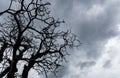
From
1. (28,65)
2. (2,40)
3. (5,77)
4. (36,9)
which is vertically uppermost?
(36,9)

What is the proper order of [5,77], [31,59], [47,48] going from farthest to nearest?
[47,48], [31,59], [5,77]

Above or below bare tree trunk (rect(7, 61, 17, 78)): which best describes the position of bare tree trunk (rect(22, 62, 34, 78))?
above

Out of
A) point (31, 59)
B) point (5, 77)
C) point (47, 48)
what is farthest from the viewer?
point (47, 48)

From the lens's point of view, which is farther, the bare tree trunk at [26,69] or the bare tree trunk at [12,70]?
the bare tree trunk at [26,69]

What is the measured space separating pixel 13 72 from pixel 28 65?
169cm

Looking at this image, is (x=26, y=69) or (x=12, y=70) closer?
(x=12, y=70)

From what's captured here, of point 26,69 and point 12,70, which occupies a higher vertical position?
point 26,69

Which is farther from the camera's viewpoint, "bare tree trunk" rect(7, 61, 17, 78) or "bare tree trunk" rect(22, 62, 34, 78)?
"bare tree trunk" rect(22, 62, 34, 78)

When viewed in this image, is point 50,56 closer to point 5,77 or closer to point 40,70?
point 40,70

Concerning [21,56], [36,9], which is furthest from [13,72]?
[36,9]

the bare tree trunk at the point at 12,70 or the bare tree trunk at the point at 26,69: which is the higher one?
the bare tree trunk at the point at 26,69

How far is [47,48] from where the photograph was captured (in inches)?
829

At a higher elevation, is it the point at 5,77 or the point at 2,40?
the point at 2,40

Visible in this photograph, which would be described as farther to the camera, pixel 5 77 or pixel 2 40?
pixel 2 40
